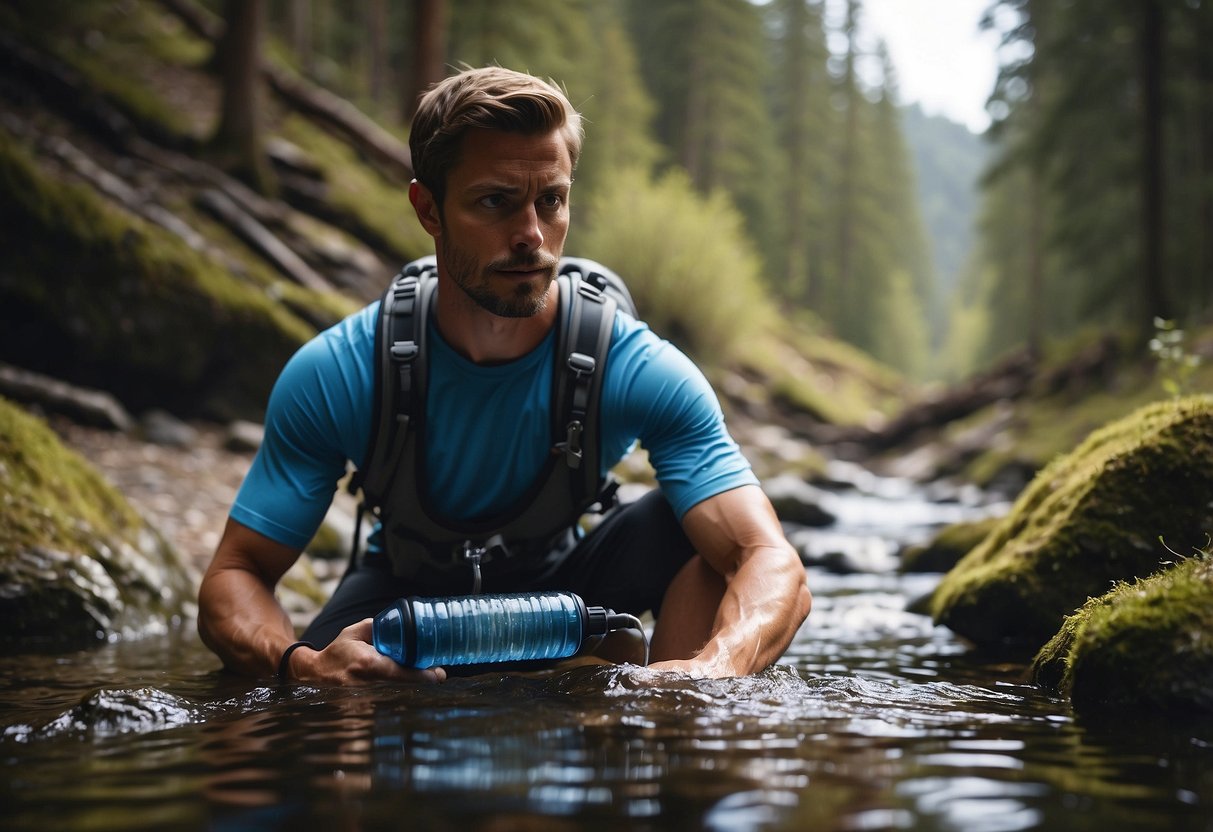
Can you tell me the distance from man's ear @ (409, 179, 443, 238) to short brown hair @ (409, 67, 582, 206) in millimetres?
34

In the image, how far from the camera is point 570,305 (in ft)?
11.6

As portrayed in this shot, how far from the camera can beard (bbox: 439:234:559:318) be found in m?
3.27

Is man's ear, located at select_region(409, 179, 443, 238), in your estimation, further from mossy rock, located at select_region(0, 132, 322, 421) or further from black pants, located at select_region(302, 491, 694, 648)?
mossy rock, located at select_region(0, 132, 322, 421)

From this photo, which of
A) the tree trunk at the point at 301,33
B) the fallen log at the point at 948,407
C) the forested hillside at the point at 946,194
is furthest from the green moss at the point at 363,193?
the forested hillside at the point at 946,194

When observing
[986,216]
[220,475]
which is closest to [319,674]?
[220,475]

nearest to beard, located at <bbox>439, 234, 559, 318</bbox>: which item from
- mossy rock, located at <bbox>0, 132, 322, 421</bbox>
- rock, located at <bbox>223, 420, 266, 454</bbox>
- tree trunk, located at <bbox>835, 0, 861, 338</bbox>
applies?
rock, located at <bbox>223, 420, 266, 454</bbox>

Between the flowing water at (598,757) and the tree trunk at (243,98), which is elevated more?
the tree trunk at (243,98)

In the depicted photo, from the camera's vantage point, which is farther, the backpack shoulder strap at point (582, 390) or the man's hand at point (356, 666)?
the backpack shoulder strap at point (582, 390)

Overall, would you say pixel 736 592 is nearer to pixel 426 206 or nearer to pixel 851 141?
pixel 426 206

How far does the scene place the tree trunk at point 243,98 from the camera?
11648 mm

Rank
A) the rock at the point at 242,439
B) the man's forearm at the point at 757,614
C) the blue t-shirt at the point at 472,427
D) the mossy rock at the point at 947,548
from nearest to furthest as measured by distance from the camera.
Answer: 1. the man's forearm at the point at 757,614
2. the blue t-shirt at the point at 472,427
3. the mossy rock at the point at 947,548
4. the rock at the point at 242,439

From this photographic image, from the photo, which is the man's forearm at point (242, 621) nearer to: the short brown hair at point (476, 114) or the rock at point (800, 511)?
the short brown hair at point (476, 114)

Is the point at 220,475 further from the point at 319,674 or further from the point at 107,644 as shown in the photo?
the point at 319,674

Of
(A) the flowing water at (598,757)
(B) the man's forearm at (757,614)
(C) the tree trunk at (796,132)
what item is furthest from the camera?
(C) the tree trunk at (796,132)
